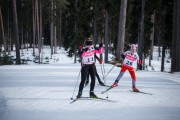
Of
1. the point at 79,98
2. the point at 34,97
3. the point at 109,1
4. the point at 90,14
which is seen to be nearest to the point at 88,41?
the point at 79,98

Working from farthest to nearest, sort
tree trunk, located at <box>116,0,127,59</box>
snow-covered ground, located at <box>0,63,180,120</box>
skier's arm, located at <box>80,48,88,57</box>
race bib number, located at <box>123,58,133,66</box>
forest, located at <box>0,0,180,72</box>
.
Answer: forest, located at <box>0,0,180,72</box> → tree trunk, located at <box>116,0,127,59</box> → race bib number, located at <box>123,58,133,66</box> → skier's arm, located at <box>80,48,88,57</box> → snow-covered ground, located at <box>0,63,180,120</box>

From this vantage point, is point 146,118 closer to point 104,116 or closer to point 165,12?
point 104,116

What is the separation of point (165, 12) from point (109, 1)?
594 centimetres

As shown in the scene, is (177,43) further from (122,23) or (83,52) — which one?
(83,52)

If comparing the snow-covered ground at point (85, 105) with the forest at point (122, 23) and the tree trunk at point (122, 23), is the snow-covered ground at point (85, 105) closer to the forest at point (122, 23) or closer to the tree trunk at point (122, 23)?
the tree trunk at point (122, 23)

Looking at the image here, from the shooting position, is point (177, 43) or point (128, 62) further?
point (177, 43)

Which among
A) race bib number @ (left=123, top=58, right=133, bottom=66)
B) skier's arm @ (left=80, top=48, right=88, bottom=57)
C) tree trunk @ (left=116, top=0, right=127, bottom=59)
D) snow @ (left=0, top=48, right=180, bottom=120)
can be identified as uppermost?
tree trunk @ (left=116, top=0, right=127, bottom=59)

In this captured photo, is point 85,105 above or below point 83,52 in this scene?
below

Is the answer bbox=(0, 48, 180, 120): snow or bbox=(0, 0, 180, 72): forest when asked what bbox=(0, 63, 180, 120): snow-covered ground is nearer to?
bbox=(0, 48, 180, 120): snow

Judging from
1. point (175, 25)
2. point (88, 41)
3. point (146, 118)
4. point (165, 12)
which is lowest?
point (146, 118)

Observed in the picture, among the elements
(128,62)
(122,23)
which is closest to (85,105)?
(128,62)

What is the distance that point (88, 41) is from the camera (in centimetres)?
922

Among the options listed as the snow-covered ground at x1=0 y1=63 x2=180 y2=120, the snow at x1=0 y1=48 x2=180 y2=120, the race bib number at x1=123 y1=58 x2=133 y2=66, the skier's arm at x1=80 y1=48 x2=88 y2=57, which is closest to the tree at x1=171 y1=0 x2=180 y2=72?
the snow at x1=0 y1=48 x2=180 y2=120

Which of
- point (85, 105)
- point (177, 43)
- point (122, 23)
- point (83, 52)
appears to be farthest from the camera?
point (122, 23)
